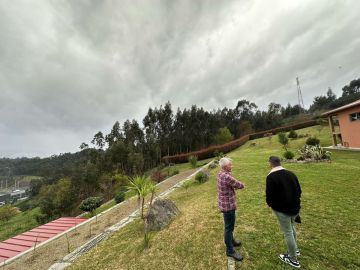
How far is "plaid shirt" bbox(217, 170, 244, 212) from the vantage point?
11.8 feet

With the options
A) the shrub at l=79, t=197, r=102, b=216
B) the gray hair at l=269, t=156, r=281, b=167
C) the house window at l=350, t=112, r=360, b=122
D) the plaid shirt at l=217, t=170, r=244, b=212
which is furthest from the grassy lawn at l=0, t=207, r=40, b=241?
the house window at l=350, t=112, r=360, b=122

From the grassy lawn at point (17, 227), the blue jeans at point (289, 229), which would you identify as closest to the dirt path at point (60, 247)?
the blue jeans at point (289, 229)

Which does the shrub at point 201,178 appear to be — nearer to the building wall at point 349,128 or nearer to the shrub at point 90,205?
the shrub at point 90,205

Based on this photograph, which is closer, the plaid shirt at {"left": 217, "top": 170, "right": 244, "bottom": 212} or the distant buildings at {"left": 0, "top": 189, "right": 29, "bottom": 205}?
the plaid shirt at {"left": 217, "top": 170, "right": 244, "bottom": 212}

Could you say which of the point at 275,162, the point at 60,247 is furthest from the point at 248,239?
the point at 60,247

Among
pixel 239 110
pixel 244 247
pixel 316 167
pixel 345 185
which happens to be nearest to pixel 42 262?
pixel 244 247

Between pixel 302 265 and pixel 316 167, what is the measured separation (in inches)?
377

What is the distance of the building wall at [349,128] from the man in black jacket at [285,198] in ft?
57.2

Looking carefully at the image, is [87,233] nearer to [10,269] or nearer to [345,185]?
[10,269]

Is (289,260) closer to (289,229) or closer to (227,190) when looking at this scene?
(289,229)

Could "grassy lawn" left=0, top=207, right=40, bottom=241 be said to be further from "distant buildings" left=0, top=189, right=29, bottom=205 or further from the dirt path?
"distant buildings" left=0, top=189, right=29, bottom=205

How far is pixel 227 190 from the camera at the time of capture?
367 centimetres

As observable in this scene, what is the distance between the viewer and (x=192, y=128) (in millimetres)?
43750

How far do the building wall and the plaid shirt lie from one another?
17783 millimetres
